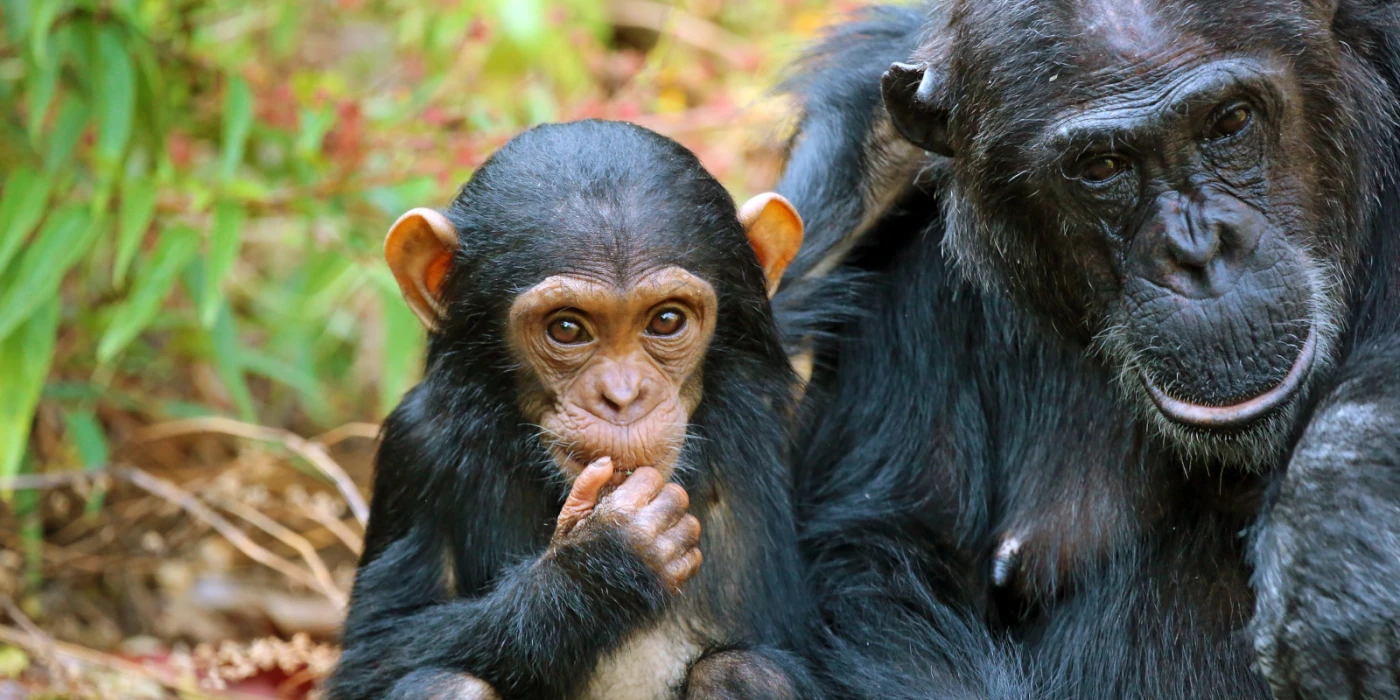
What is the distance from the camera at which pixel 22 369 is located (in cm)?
472

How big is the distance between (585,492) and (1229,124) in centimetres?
153

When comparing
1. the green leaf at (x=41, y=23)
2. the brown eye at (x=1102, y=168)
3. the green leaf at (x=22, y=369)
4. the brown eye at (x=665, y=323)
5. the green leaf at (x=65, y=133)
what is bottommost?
the brown eye at (x=665, y=323)

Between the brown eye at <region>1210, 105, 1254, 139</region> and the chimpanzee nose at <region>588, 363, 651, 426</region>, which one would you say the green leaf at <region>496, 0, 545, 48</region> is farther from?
the brown eye at <region>1210, 105, 1254, 139</region>

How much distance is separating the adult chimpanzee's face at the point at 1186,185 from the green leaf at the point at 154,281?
2671mm

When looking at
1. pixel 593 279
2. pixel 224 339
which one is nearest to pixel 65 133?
pixel 224 339

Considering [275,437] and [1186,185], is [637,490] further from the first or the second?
[275,437]

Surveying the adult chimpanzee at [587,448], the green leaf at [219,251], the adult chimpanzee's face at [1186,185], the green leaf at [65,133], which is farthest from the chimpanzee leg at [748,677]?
the green leaf at [65,133]

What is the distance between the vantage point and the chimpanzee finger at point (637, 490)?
3.41 m

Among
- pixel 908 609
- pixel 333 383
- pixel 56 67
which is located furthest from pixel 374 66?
pixel 908 609

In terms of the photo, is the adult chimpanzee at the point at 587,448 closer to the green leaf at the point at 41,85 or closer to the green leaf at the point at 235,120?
the green leaf at the point at 235,120

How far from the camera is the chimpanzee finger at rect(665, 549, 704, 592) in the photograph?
3480mm

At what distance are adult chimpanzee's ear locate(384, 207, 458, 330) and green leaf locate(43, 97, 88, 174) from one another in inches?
64.6

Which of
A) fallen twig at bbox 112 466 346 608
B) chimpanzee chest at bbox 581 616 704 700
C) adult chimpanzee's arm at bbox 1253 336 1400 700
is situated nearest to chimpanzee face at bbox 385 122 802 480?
chimpanzee chest at bbox 581 616 704 700

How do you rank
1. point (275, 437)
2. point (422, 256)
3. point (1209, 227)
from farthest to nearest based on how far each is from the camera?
1. point (275, 437)
2. point (422, 256)
3. point (1209, 227)
